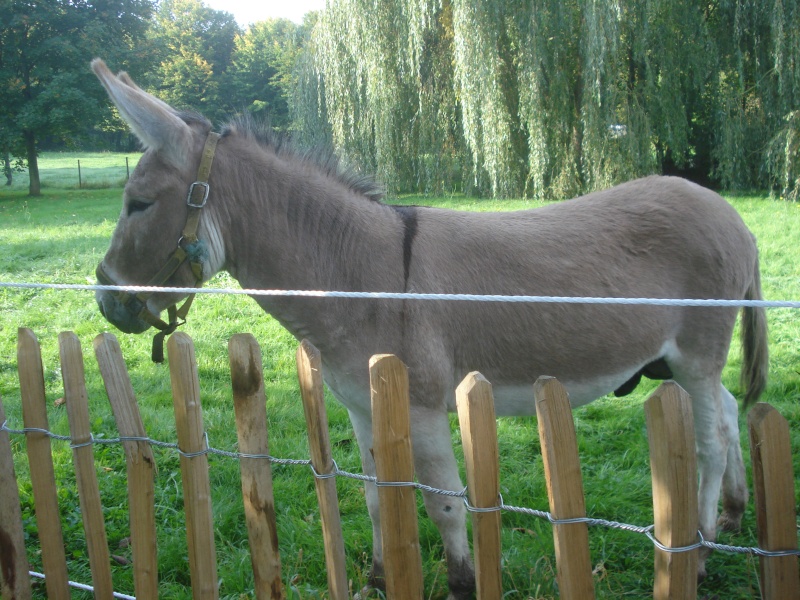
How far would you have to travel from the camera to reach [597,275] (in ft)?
9.44

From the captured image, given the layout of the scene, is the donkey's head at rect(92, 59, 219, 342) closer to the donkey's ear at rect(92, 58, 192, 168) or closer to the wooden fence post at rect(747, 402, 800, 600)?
the donkey's ear at rect(92, 58, 192, 168)

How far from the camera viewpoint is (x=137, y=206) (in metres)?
2.55

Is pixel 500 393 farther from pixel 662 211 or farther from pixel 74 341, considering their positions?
pixel 74 341

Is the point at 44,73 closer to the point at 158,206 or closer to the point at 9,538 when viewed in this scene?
the point at 158,206

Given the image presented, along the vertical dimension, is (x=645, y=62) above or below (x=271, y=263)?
above

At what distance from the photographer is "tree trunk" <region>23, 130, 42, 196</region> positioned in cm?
2642

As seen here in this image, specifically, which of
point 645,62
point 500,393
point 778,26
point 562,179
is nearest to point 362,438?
point 500,393

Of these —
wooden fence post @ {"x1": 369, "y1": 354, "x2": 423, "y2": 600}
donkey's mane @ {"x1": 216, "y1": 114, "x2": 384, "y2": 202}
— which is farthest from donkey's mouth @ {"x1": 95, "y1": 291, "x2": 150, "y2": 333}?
wooden fence post @ {"x1": 369, "y1": 354, "x2": 423, "y2": 600}

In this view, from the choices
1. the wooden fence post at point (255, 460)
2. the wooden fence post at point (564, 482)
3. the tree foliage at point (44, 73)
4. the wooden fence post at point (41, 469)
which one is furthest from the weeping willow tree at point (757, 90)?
the tree foliage at point (44, 73)

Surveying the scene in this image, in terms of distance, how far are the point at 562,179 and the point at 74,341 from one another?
12129 millimetres

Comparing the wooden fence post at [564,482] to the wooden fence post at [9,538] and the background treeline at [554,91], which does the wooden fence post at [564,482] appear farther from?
the background treeline at [554,91]

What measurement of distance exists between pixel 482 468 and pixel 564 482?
21cm

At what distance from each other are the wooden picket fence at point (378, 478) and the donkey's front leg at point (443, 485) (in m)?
0.58

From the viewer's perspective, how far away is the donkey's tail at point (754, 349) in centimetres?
343
